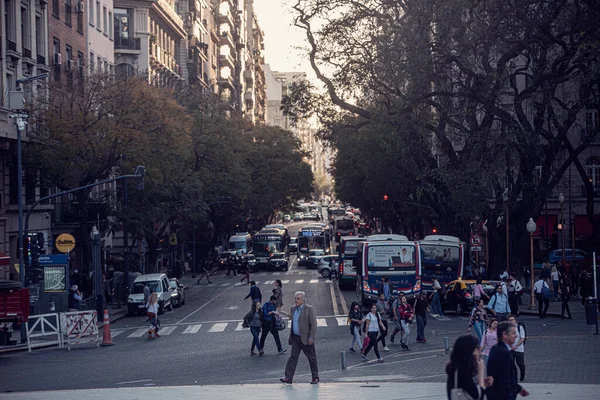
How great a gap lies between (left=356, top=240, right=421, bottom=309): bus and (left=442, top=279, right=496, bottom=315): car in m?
3.21

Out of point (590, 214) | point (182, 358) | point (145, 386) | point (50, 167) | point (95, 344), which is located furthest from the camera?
point (590, 214)

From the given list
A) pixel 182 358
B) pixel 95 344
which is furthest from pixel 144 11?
pixel 182 358

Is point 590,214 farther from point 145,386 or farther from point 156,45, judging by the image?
point 156,45

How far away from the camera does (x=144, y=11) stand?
7556 centimetres

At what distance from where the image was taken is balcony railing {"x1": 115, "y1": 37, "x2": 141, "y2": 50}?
72500 millimetres

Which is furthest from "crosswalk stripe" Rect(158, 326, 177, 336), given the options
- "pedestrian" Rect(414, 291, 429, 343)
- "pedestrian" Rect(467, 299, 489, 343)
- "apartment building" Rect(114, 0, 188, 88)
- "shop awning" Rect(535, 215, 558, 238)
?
"shop awning" Rect(535, 215, 558, 238)

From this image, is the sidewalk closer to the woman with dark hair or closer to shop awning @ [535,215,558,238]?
the woman with dark hair

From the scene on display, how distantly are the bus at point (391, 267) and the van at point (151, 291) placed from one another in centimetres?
902

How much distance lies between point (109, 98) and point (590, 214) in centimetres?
2334

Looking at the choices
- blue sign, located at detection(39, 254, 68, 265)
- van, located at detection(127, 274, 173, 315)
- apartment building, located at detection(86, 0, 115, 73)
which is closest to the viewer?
blue sign, located at detection(39, 254, 68, 265)

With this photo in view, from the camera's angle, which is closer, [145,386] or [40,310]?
[145,386]

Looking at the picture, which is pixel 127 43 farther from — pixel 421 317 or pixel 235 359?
pixel 235 359

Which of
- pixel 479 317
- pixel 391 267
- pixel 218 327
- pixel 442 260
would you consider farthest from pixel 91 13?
pixel 479 317

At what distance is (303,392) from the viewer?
17750 millimetres
